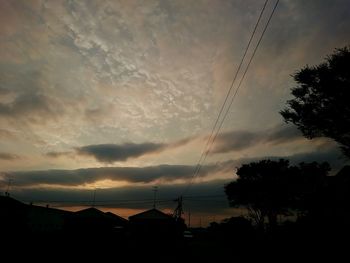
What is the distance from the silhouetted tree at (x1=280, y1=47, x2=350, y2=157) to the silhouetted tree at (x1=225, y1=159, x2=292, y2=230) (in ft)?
103

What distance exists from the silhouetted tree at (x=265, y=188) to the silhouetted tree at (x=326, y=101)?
103ft

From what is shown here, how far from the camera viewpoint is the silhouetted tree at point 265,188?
5528 centimetres

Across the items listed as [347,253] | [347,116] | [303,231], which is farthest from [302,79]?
[347,253]

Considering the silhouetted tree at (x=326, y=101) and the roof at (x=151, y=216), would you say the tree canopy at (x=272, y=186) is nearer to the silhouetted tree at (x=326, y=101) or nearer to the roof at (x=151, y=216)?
the roof at (x=151, y=216)

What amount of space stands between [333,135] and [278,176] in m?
33.5

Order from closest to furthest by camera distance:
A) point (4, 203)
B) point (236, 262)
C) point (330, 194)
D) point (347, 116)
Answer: point (236, 262) → point (347, 116) → point (330, 194) → point (4, 203)

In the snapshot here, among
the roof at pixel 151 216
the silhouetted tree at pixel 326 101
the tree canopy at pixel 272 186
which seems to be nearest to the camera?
the silhouetted tree at pixel 326 101

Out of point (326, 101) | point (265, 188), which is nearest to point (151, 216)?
point (265, 188)

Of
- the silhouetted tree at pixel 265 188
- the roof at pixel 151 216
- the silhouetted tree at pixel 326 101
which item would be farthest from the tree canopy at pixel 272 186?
the silhouetted tree at pixel 326 101

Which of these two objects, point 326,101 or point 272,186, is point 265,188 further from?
point 326,101

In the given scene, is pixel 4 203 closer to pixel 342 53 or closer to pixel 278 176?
pixel 278 176

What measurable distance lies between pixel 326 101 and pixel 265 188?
112 feet

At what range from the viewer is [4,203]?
170 feet

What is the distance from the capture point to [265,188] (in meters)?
55.6
